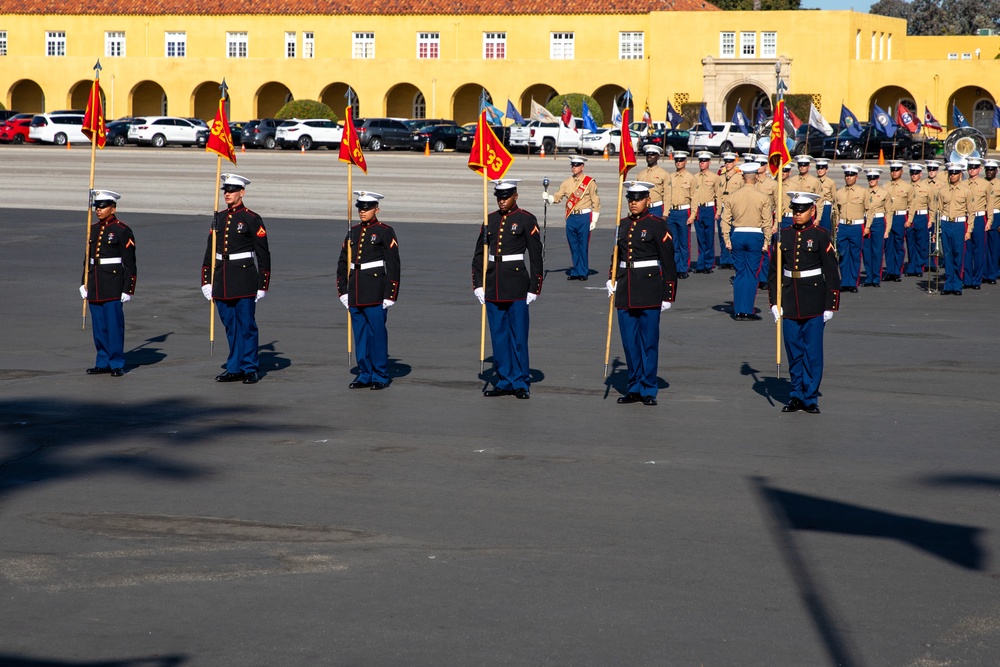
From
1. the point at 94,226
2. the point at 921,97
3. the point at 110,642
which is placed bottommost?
the point at 110,642

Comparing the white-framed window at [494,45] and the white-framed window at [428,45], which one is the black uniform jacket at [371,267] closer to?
the white-framed window at [494,45]

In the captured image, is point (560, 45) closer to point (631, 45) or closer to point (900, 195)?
point (631, 45)

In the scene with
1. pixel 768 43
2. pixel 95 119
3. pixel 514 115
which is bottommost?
pixel 95 119

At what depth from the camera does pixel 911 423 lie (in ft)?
34.1

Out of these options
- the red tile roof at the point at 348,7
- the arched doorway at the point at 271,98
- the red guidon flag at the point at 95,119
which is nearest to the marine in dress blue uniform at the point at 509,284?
the red guidon flag at the point at 95,119

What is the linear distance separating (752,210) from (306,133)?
42.5m

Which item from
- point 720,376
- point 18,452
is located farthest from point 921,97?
point 18,452

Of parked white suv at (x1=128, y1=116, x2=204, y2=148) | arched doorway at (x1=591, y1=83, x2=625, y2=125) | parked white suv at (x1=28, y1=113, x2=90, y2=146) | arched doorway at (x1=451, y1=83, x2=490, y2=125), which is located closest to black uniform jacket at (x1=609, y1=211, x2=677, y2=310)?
parked white suv at (x1=128, y1=116, x2=204, y2=148)

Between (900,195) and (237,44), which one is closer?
(900,195)

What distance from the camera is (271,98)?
71938 millimetres

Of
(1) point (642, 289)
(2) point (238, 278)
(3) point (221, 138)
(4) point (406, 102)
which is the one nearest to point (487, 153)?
(1) point (642, 289)

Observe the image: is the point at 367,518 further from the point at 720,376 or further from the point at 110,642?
the point at 720,376

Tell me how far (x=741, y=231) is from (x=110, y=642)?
39.0 ft

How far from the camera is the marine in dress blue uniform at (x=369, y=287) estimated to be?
1162 cm
